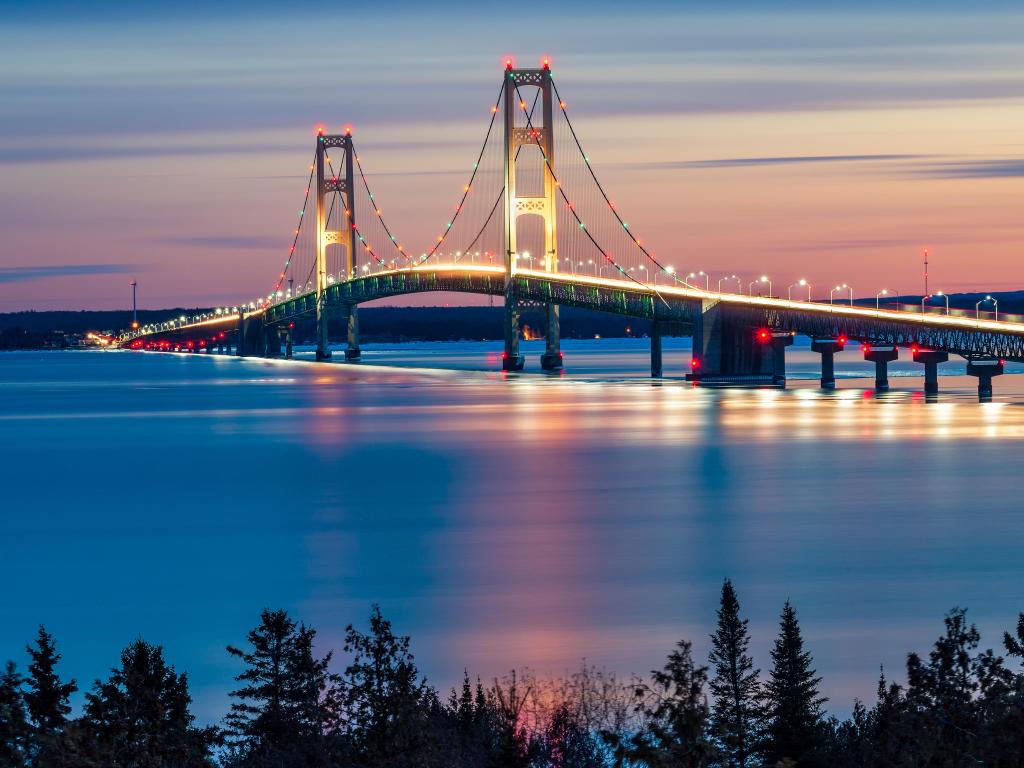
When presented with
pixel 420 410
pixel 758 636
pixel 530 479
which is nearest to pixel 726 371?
pixel 420 410

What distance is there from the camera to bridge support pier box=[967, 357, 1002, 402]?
236ft

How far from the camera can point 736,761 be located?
12789mm

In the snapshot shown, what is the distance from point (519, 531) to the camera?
31266 millimetres

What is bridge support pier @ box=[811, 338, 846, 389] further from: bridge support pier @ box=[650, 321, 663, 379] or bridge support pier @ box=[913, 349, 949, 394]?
bridge support pier @ box=[650, 321, 663, 379]

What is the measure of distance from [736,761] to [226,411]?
63711 mm

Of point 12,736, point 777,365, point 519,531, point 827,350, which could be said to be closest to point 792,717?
point 12,736

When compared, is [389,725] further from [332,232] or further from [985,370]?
[332,232]

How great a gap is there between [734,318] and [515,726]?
76.7m

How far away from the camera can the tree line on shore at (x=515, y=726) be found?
11.1m

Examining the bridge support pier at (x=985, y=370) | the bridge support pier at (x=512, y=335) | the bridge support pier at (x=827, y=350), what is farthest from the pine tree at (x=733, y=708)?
the bridge support pier at (x=512, y=335)

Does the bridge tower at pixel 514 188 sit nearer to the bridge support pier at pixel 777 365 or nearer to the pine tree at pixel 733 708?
the bridge support pier at pixel 777 365

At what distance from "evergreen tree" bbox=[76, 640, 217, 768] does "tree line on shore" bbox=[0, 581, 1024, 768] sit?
19 millimetres

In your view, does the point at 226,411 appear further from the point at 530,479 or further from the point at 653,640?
the point at 653,640

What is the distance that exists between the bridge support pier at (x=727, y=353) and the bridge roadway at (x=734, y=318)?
55mm
